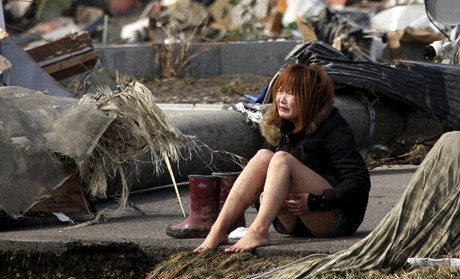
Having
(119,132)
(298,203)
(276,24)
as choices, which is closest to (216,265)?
(298,203)

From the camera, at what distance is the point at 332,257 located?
4875 millimetres

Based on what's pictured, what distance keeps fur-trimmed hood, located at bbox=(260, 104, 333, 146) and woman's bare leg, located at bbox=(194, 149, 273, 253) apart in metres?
0.25

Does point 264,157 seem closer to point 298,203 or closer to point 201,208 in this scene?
point 298,203

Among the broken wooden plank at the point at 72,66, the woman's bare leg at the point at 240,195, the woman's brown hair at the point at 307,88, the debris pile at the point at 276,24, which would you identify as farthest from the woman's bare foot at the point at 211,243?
the broken wooden plank at the point at 72,66

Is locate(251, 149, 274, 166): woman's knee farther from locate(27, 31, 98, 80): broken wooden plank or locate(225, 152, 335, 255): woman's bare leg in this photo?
locate(27, 31, 98, 80): broken wooden plank

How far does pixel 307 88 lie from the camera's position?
17.7 feet

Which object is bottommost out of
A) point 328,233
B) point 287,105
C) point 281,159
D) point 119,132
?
point 328,233

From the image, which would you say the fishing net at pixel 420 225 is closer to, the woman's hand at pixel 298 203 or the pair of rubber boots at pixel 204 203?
the woman's hand at pixel 298 203

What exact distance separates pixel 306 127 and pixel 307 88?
0.19 meters

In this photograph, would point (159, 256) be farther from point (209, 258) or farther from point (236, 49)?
point (236, 49)

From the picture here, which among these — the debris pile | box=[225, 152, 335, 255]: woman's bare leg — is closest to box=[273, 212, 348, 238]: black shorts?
box=[225, 152, 335, 255]: woman's bare leg

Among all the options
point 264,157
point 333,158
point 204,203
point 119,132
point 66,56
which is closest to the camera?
point 264,157

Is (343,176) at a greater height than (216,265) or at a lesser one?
greater

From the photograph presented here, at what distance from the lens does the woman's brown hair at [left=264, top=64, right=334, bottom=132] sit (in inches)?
213
